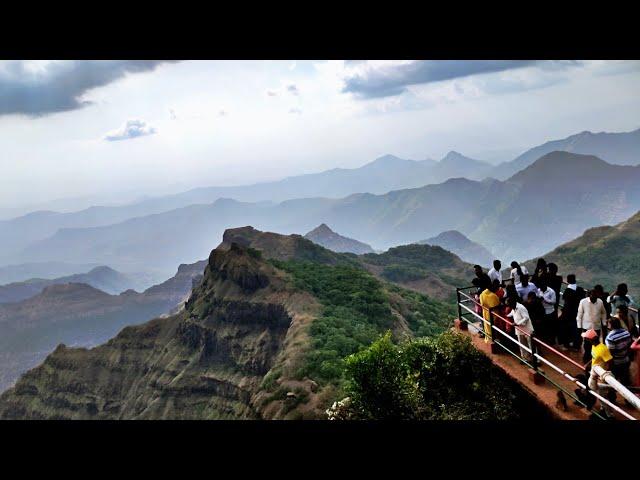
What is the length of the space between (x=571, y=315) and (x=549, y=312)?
56 centimetres

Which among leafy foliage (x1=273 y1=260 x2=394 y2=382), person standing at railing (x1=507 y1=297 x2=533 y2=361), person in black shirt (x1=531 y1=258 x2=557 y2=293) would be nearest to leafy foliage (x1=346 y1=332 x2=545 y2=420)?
person standing at railing (x1=507 y1=297 x2=533 y2=361)

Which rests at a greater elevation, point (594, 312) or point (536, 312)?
point (594, 312)

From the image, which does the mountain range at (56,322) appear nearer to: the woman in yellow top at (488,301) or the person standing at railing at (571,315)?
the woman in yellow top at (488,301)

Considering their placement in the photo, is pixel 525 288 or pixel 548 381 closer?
pixel 548 381

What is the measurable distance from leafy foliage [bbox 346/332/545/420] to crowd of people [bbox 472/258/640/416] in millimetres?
745

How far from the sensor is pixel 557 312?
390 inches

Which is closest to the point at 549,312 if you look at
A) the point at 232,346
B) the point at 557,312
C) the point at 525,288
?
the point at 557,312

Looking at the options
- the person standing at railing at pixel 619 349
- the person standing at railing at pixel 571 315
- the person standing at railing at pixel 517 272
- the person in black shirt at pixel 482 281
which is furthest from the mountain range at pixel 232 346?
the person standing at railing at pixel 619 349

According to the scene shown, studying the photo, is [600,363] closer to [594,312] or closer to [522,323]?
[594,312]

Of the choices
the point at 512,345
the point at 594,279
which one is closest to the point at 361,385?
the point at 512,345
